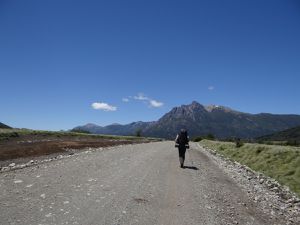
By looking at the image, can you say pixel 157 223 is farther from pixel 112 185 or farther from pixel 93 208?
pixel 112 185

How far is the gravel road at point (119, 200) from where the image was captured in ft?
39.0

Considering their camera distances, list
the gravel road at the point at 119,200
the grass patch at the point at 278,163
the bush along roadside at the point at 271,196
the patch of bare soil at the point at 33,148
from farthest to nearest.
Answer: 1. the patch of bare soil at the point at 33,148
2. the grass patch at the point at 278,163
3. the bush along roadside at the point at 271,196
4. the gravel road at the point at 119,200

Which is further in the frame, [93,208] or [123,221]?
[93,208]

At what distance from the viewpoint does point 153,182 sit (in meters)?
19.2

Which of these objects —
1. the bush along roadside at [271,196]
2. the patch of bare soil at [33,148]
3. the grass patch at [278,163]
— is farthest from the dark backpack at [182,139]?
the patch of bare soil at [33,148]

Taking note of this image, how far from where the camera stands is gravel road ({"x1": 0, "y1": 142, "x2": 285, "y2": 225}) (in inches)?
468

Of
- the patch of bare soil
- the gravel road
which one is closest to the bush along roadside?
the gravel road

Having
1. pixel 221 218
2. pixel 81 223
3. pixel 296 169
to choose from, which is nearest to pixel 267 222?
pixel 221 218

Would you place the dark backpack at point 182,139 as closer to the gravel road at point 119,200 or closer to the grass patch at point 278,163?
the grass patch at point 278,163

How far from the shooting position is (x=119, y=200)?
14.3 metres

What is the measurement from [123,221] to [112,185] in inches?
233

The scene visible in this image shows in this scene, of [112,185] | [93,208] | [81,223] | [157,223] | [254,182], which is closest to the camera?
[81,223]

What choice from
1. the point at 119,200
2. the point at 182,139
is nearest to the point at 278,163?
the point at 182,139

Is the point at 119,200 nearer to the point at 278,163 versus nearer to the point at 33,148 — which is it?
the point at 278,163
